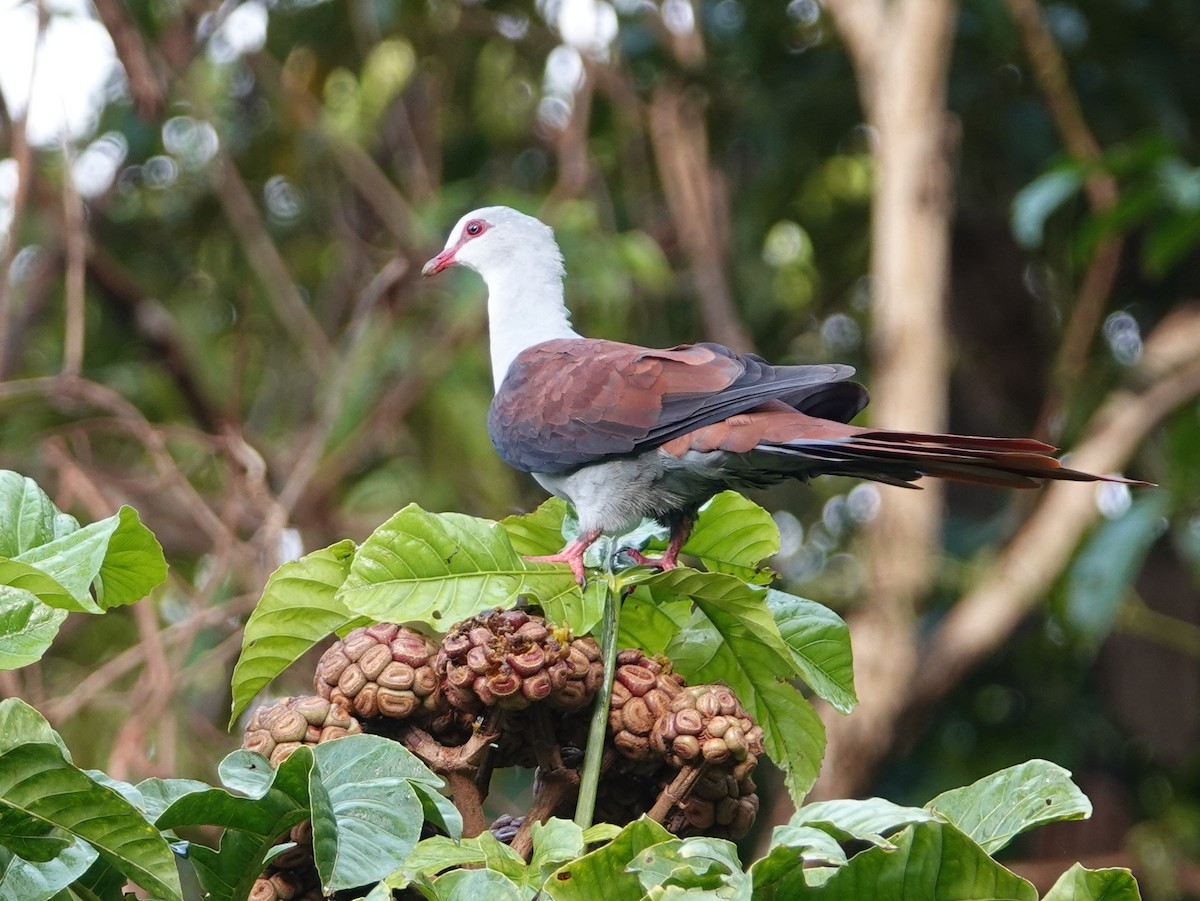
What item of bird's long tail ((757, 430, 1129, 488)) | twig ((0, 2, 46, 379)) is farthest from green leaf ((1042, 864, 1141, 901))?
twig ((0, 2, 46, 379))

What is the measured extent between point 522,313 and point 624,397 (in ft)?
2.94

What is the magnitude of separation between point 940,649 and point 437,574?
4722 millimetres

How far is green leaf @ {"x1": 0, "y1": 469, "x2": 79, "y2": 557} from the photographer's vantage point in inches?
72.9

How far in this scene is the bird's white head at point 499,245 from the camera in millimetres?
4090

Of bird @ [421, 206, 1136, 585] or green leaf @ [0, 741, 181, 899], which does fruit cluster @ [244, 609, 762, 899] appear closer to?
green leaf @ [0, 741, 181, 899]

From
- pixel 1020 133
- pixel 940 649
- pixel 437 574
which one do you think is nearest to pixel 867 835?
pixel 437 574

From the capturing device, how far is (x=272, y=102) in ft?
26.2

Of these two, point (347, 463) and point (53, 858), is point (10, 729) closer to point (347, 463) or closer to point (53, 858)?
point (53, 858)


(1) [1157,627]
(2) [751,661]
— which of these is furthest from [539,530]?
(1) [1157,627]

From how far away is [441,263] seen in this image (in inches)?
178

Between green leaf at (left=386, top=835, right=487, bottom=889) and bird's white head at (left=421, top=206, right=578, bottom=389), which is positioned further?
bird's white head at (left=421, top=206, right=578, bottom=389)

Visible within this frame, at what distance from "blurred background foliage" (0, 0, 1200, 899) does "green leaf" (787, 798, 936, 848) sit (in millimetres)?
4511

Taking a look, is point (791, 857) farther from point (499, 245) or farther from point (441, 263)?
point (441, 263)

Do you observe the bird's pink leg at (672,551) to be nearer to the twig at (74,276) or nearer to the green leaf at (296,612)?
the green leaf at (296,612)
